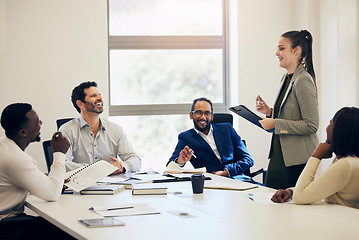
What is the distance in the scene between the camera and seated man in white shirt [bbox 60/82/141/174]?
13.1ft

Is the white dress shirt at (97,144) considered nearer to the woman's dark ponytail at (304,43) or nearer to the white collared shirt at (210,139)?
the white collared shirt at (210,139)

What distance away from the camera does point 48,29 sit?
17.4 ft

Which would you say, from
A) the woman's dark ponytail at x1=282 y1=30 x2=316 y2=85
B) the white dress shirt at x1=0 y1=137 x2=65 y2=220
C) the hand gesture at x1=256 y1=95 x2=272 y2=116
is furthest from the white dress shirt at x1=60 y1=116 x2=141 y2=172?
the woman's dark ponytail at x1=282 y1=30 x2=316 y2=85

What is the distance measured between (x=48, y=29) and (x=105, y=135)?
1.83 metres

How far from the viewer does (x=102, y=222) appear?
2096mm

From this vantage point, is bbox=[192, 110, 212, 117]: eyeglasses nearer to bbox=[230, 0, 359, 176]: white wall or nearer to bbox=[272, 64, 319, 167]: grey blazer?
bbox=[272, 64, 319, 167]: grey blazer

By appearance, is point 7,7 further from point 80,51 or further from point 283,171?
point 283,171

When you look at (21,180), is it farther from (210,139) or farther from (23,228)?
(210,139)

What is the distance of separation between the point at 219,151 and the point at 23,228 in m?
2.28

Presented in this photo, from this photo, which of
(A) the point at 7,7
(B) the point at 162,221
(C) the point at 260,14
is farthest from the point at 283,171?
(A) the point at 7,7

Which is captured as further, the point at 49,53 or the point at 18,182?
the point at 49,53

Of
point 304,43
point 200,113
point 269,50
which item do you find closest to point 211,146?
point 200,113

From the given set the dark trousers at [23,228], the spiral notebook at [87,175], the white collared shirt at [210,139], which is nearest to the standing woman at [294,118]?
the white collared shirt at [210,139]

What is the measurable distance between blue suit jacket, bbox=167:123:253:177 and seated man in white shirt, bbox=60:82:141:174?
469mm
